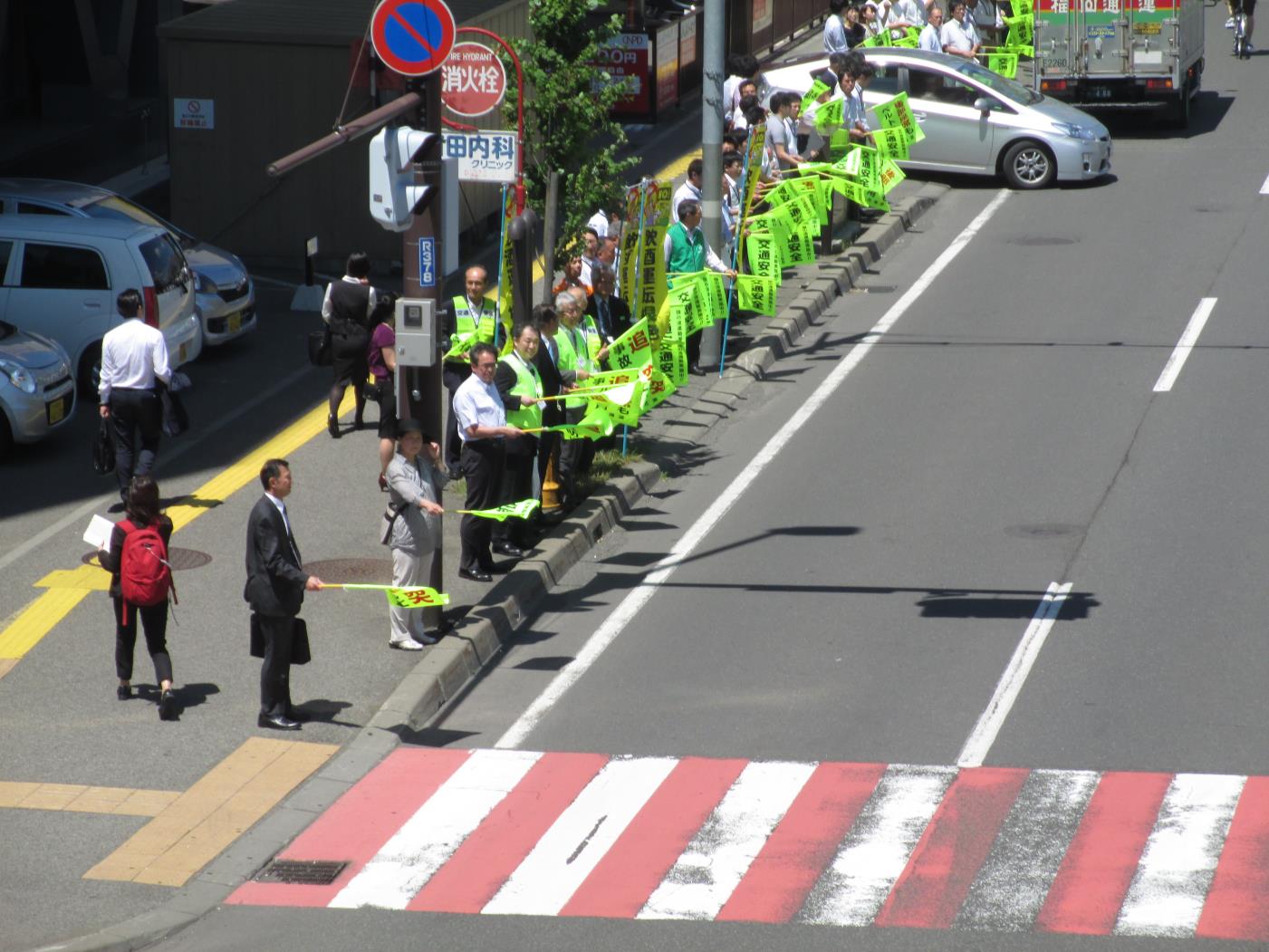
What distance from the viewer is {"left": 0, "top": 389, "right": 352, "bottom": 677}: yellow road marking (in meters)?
13.6

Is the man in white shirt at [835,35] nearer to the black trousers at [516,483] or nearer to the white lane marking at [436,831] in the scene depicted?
the black trousers at [516,483]

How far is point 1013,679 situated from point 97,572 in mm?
6839

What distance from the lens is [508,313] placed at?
53.5ft

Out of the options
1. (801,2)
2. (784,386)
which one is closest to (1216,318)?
(784,386)

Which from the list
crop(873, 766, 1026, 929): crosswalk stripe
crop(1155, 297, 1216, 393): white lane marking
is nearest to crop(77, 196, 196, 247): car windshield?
crop(1155, 297, 1216, 393): white lane marking

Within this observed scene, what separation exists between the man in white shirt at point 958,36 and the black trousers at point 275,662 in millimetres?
22475

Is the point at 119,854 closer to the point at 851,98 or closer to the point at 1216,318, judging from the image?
the point at 1216,318

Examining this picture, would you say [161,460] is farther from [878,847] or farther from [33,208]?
[878,847]

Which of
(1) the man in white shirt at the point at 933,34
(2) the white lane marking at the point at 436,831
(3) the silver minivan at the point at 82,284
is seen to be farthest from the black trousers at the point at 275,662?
(1) the man in white shirt at the point at 933,34

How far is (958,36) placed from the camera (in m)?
32.3

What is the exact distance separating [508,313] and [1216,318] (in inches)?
348

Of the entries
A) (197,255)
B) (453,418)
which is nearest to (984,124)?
(197,255)

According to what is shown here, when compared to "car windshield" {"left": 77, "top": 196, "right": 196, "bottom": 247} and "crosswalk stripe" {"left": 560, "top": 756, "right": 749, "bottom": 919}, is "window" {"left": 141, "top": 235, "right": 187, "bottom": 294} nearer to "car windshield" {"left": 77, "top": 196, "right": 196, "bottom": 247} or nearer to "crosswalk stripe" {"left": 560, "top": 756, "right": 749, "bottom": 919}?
"car windshield" {"left": 77, "top": 196, "right": 196, "bottom": 247}

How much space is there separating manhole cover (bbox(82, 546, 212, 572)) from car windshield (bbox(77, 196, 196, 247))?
20.2 feet
